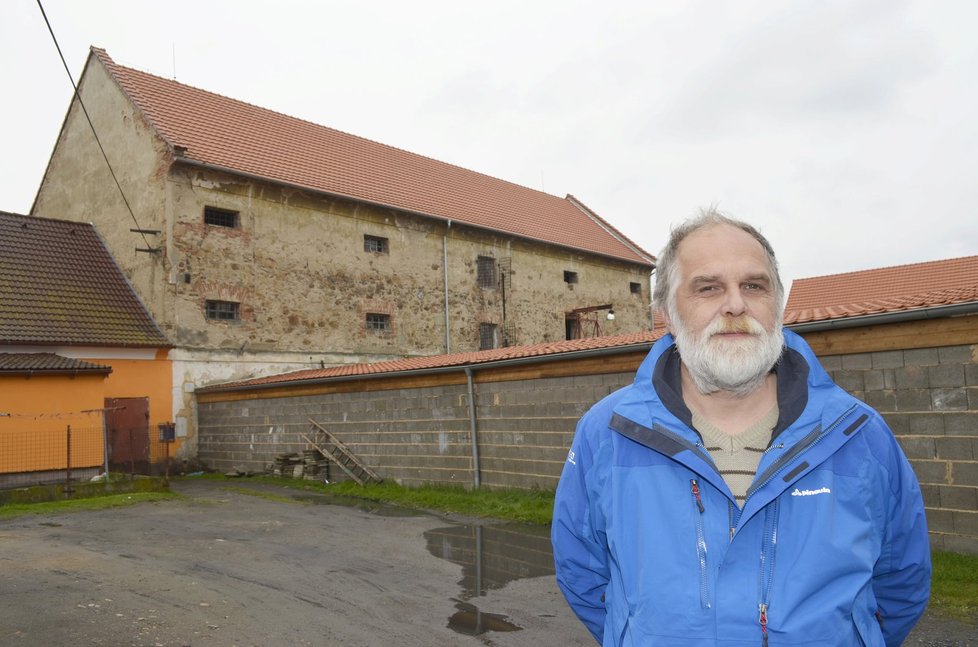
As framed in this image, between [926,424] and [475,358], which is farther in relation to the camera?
[475,358]

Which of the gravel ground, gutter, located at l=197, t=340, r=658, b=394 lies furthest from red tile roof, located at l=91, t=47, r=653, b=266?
the gravel ground

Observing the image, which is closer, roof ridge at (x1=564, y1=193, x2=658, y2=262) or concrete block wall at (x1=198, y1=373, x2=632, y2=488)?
concrete block wall at (x1=198, y1=373, x2=632, y2=488)

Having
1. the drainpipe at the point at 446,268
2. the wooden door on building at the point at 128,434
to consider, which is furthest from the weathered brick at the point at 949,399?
the drainpipe at the point at 446,268

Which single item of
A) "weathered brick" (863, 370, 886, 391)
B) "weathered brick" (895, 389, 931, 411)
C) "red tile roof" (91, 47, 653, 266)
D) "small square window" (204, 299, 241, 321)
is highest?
"red tile roof" (91, 47, 653, 266)

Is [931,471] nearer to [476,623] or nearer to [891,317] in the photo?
[891,317]

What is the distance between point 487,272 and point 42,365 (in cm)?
1423

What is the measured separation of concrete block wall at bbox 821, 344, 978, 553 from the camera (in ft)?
23.5

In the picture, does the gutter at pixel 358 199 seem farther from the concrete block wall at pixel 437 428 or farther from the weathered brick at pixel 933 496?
the weathered brick at pixel 933 496

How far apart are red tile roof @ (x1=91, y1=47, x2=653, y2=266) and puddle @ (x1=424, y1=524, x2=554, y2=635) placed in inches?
532

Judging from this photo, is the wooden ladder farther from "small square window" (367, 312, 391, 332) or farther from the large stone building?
"small square window" (367, 312, 391, 332)

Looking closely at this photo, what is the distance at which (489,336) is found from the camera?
1000 inches

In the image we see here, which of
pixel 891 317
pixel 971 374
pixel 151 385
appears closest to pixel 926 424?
pixel 971 374

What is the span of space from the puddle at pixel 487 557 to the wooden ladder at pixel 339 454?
481 centimetres

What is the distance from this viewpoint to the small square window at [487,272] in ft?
82.8
